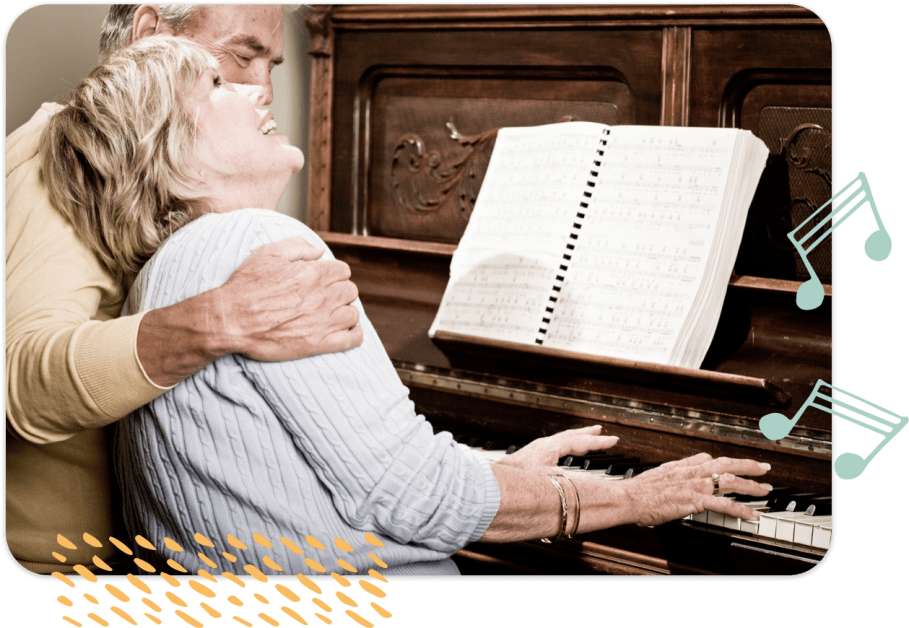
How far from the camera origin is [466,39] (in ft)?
7.24

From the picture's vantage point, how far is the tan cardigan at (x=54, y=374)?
1496mm

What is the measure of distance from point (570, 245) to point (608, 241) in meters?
0.08

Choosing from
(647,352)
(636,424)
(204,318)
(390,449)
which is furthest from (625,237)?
(204,318)

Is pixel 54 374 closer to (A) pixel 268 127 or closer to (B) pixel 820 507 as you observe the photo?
(A) pixel 268 127

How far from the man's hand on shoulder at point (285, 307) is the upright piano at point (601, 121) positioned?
0.60 metres

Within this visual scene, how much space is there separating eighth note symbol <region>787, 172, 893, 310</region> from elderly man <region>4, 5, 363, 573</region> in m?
0.85

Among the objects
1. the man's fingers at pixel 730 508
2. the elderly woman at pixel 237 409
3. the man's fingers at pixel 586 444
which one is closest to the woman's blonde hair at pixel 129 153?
the elderly woman at pixel 237 409

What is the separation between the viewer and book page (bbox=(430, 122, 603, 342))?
2.04 meters

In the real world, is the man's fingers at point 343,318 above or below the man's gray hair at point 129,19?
below

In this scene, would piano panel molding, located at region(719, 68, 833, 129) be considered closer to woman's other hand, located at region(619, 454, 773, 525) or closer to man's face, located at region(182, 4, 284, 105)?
woman's other hand, located at region(619, 454, 773, 525)

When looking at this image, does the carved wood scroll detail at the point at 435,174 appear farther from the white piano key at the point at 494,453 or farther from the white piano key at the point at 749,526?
the white piano key at the point at 749,526

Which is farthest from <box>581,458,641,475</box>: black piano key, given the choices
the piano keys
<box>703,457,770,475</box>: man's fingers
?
<box>703,457,770,475</box>: man's fingers

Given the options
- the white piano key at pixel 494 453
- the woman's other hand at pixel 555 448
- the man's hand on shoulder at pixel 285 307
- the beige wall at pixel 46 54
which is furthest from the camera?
the white piano key at pixel 494 453

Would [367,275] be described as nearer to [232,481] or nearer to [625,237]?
[625,237]
